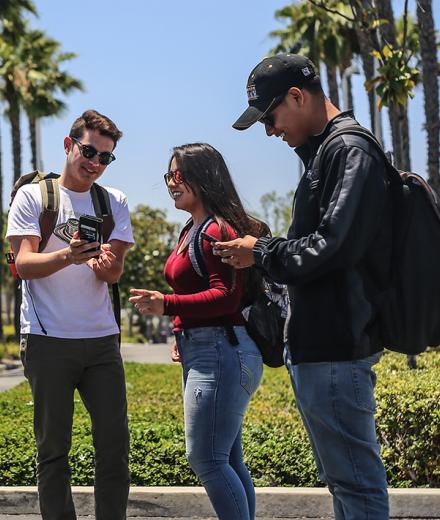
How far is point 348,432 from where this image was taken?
10.4ft

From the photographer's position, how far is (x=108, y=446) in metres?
4.51

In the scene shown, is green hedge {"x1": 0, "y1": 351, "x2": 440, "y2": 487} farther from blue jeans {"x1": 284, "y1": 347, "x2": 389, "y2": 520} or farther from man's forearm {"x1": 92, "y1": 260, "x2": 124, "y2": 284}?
blue jeans {"x1": 284, "y1": 347, "x2": 389, "y2": 520}

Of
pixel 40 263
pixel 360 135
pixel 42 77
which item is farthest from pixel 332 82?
pixel 360 135

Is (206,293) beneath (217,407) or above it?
above

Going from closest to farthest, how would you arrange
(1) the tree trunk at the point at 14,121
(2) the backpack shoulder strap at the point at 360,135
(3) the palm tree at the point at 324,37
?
1. (2) the backpack shoulder strap at the point at 360,135
2. (3) the palm tree at the point at 324,37
3. (1) the tree trunk at the point at 14,121

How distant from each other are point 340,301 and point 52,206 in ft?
6.04

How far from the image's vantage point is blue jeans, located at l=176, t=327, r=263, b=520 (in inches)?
155

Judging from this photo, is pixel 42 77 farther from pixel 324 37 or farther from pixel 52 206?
pixel 52 206

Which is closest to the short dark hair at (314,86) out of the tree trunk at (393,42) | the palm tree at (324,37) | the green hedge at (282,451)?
the green hedge at (282,451)

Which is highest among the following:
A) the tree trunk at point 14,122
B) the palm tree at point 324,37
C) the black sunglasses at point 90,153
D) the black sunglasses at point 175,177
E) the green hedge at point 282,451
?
the palm tree at point 324,37

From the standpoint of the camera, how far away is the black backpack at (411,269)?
3.14 metres

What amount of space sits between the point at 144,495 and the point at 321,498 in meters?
1.08

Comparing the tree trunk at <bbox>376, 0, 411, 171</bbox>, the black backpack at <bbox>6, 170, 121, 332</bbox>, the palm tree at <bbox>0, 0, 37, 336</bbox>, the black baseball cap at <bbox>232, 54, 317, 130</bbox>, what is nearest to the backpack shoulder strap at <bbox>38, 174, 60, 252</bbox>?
the black backpack at <bbox>6, 170, 121, 332</bbox>

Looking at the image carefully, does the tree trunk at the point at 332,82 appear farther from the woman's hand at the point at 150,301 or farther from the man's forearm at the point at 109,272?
the woman's hand at the point at 150,301
